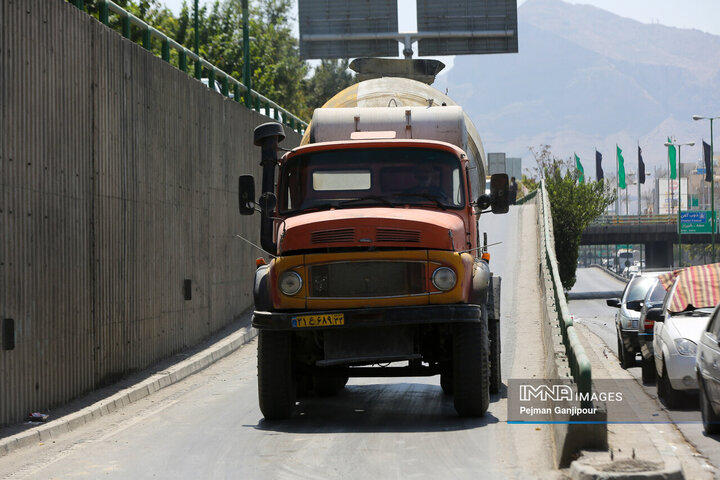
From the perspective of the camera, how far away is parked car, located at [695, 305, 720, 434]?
34.0 ft

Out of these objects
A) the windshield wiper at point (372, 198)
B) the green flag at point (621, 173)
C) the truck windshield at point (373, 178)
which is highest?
the green flag at point (621, 173)

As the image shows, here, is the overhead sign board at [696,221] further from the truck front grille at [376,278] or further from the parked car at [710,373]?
the truck front grille at [376,278]

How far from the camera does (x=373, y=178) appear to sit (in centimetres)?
1168

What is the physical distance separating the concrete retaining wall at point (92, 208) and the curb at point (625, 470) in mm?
6197

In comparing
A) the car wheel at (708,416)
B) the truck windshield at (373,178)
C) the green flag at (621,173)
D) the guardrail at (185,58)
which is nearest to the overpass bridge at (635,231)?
the green flag at (621,173)

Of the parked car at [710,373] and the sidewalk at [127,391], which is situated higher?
the parked car at [710,373]

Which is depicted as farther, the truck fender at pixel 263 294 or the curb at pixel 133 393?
the truck fender at pixel 263 294

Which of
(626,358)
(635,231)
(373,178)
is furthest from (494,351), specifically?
(635,231)

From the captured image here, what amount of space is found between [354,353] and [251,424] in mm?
1413

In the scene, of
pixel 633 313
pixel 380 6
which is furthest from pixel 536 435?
pixel 380 6

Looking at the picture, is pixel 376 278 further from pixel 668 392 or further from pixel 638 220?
pixel 638 220

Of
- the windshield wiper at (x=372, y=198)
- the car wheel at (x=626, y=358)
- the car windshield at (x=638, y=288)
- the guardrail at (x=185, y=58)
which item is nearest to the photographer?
the windshield wiper at (x=372, y=198)

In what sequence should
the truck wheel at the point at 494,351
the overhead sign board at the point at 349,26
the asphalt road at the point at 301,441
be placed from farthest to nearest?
Result: the overhead sign board at the point at 349,26
the truck wheel at the point at 494,351
the asphalt road at the point at 301,441

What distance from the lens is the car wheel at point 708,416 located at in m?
10.7
